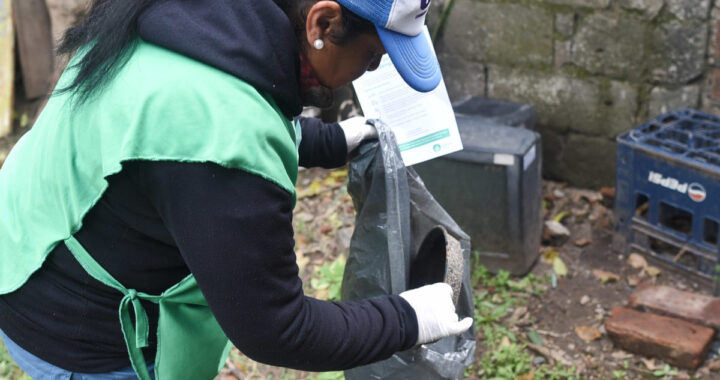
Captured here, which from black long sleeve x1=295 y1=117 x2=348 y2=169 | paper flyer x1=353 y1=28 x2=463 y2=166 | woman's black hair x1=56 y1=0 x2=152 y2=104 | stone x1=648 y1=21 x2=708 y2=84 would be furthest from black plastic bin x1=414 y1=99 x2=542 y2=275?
woman's black hair x1=56 y1=0 x2=152 y2=104

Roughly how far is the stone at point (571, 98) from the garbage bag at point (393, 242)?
1.95 m

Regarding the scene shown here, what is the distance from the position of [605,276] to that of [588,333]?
16.2 inches

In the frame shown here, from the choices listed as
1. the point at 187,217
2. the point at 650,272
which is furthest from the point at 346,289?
the point at 650,272

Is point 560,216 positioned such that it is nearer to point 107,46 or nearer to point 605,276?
point 605,276

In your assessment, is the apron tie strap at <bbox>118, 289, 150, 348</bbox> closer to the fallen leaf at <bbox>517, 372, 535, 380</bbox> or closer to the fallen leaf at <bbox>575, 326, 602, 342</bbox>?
the fallen leaf at <bbox>517, 372, 535, 380</bbox>

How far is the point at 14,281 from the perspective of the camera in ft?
5.45

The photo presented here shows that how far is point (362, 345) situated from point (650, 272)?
2.35m

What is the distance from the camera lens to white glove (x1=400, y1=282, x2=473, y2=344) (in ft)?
→ 5.64

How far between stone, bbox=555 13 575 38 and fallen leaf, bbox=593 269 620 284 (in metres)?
1.13

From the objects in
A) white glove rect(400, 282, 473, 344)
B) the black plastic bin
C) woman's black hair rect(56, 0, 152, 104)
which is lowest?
the black plastic bin

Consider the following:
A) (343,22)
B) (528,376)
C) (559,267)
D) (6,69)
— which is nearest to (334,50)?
(343,22)

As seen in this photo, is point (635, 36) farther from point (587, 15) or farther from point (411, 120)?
point (411, 120)

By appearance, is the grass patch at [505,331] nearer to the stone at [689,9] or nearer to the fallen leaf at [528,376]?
the fallen leaf at [528,376]

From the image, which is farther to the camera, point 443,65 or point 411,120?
point 443,65
